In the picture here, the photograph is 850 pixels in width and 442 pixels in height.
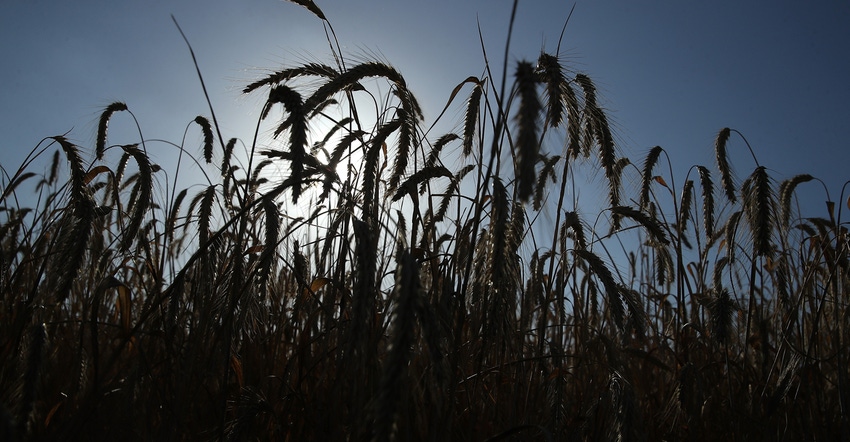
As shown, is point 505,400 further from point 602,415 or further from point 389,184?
point 389,184

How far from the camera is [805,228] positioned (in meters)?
5.07

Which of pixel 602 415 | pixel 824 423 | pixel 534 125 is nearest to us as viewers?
pixel 534 125

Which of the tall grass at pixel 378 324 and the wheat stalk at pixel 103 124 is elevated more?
the wheat stalk at pixel 103 124

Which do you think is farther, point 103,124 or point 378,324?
point 103,124

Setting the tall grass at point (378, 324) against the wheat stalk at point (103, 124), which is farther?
the wheat stalk at point (103, 124)

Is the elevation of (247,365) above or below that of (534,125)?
below

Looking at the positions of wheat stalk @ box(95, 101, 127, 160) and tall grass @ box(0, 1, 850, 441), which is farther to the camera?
wheat stalk @ box(95, 101, 127, 160)

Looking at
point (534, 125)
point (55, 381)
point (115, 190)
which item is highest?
point (115, 190)

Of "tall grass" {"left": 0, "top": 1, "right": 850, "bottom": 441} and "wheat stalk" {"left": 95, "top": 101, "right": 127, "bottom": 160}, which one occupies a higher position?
"wheat stalk" {"left": 95, "top": 101, "right": 127, "bottom": 160}

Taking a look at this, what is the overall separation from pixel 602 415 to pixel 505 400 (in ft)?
1.71

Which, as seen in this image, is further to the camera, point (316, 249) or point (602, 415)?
point (316, 249)

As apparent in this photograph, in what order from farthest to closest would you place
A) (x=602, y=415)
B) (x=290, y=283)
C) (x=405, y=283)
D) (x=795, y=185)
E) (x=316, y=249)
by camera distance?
(x=795, y=185) < (x=290, y=283) < (x=316, y=249) < (x=602, y=415) < (x=405, y=283)

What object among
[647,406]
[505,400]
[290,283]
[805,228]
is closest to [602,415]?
[505,400]

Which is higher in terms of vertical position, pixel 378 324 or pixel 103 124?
pixel 103 124
